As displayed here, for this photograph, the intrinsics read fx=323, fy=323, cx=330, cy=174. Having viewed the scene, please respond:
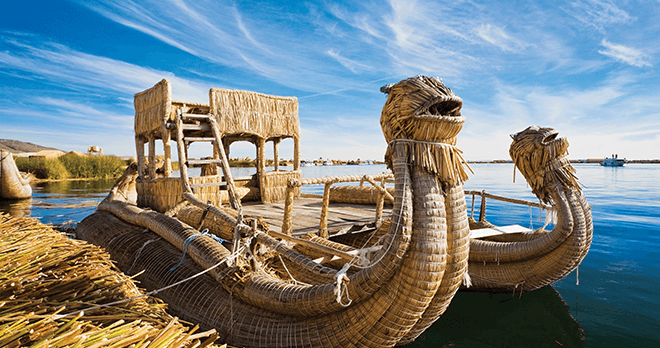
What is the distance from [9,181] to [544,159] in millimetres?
28866

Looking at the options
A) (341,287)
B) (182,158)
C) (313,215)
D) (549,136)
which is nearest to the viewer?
(341,287)

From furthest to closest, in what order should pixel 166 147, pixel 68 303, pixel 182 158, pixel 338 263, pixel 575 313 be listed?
pixel 166 147 → pixel 182 158 → pixel 575 313 → pixel 338 263 → pixel 68 303

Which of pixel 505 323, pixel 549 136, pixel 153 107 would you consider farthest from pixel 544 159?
pixel 153 107

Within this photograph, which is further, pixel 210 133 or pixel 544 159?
pixel 210 133

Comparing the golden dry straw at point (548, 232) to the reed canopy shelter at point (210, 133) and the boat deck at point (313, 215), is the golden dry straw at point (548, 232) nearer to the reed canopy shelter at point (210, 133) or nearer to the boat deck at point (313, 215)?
the boat deck at point (313, 215)

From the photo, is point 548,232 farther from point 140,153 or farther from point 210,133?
point 140,153

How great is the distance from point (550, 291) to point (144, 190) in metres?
10.1

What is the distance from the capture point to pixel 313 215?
7512 millimetres

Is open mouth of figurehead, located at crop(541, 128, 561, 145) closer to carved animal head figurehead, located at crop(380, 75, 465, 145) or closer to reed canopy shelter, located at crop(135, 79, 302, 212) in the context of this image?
carved animal head figurehead, located at crop(380, 75, 465, 145)

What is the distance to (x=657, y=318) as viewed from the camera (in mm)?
5500

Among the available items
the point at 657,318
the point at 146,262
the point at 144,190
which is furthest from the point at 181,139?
the point at 657,318

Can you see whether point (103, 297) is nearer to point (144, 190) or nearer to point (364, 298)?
point (364, 298)

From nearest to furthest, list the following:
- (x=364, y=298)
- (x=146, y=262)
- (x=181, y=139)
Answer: (x=364, y=298) < (x=146, y=262) < (x=181, y=139)

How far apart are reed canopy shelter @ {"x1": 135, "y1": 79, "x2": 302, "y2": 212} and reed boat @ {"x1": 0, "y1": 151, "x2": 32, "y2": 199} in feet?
60.4
